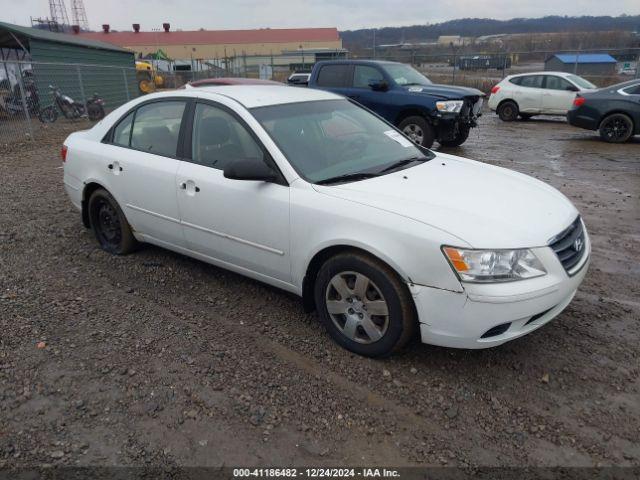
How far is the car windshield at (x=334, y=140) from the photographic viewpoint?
3330mm

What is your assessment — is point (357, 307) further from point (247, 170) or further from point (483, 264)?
point (247, 170)

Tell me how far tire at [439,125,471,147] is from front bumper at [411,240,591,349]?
758 centimetres

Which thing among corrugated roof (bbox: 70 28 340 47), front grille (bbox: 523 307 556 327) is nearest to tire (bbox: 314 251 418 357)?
front grille (bbox: 523 307 556 327)

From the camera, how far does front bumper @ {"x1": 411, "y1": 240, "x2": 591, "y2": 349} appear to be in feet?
8.46

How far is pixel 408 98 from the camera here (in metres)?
9.36

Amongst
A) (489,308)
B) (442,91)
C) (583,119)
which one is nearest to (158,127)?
(489,308)

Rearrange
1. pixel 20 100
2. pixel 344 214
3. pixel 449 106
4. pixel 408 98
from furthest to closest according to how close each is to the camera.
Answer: pixel 20 100, pixel 408 98, pixel 449 106, pixel 344 214

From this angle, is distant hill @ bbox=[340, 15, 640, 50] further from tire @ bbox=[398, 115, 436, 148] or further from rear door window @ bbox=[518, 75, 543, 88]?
tire @ bbox=[398, 115, 436, 148]

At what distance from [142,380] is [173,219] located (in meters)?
1.43

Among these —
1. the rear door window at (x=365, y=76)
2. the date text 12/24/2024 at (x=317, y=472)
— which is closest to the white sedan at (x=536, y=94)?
→ the rear door window at (x=365, y=76)

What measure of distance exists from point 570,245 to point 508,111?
1420 cm

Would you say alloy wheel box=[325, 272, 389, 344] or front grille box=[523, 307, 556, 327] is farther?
alloy wheel box=[325, 272, 389, 344]

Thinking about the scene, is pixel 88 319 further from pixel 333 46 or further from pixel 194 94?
pixel 333 46

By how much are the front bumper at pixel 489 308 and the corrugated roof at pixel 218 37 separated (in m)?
74.4
